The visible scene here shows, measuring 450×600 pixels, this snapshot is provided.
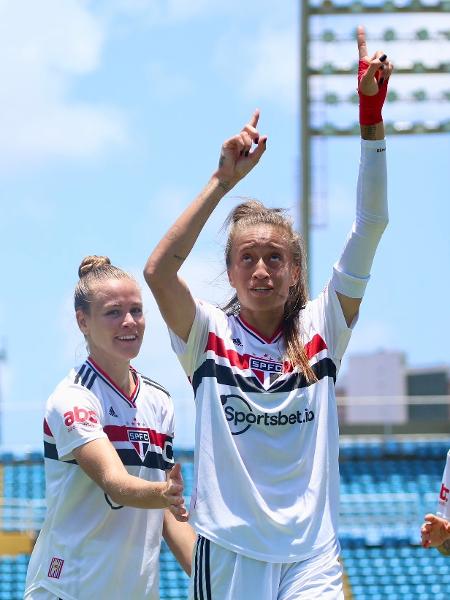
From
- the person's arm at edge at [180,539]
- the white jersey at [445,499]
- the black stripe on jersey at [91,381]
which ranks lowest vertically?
the person's arm at edge at [180,539]

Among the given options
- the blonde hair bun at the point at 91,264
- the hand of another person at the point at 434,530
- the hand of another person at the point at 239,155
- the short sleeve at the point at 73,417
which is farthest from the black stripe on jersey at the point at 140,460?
the hand of another person at the point at 239,155

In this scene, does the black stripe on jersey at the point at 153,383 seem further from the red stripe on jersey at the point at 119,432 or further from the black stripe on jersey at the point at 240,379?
the black stripe on jersey at the point at 240,379

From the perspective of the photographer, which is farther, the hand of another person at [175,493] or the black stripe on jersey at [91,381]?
the black stripe on jersey at [91,381]

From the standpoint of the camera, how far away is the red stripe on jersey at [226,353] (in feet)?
11.2

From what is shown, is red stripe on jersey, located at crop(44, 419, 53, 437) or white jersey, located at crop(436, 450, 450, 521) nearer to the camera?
red stripe on jersey, located at crop(44, 419, 53, 437)

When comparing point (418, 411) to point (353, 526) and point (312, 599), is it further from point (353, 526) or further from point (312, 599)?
point (312, 599)

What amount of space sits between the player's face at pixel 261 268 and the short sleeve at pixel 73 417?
732 mm

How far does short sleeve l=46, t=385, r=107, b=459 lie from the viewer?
3.80m

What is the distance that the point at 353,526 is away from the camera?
13.7m

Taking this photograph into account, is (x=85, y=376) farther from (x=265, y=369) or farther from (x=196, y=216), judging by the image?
(x=196, y=216)

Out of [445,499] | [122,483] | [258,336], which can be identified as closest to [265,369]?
[258,336]

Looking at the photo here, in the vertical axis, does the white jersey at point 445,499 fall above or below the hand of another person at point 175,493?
below

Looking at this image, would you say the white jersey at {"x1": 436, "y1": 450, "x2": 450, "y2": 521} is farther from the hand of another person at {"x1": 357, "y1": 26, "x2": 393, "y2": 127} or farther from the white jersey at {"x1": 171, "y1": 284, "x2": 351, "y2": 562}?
the hand of another person at {"x1": 357, "y1": 26, "x2": 393, "y2": 127}

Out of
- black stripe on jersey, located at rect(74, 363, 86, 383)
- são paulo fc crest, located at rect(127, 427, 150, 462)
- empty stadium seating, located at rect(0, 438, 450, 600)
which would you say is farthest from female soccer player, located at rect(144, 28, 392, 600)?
empty stadium seating, located at rect(0, 438, 450, 600)
